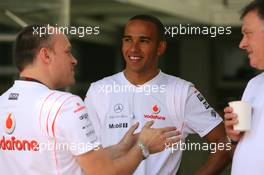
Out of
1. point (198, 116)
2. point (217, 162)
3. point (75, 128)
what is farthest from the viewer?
point (198, 116)

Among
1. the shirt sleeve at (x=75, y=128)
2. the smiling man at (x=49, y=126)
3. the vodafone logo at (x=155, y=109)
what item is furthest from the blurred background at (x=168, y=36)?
the shirt sleeve at (x=75, y=128)

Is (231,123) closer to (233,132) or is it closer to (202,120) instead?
(233,132)

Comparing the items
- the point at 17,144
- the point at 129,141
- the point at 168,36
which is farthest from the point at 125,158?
the point at 168,36

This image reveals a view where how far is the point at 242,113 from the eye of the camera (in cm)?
146

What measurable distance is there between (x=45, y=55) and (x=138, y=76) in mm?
623

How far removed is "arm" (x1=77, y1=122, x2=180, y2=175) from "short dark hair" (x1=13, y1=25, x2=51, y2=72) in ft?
1.07

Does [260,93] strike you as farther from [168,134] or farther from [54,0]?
[54,0]

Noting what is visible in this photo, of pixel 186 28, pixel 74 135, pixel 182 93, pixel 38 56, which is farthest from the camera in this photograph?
pixel 186 28

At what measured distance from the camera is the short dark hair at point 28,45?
1573mm

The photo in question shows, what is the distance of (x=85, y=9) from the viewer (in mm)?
3012

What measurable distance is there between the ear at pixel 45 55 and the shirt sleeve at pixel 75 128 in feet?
0.54

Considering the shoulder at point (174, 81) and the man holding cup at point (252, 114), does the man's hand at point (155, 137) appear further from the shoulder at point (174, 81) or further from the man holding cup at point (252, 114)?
the shoulder at point (174, 81)

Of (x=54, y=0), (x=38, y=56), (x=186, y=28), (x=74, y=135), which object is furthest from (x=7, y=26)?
(x=74, y=135)

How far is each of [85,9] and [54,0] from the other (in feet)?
0.60
